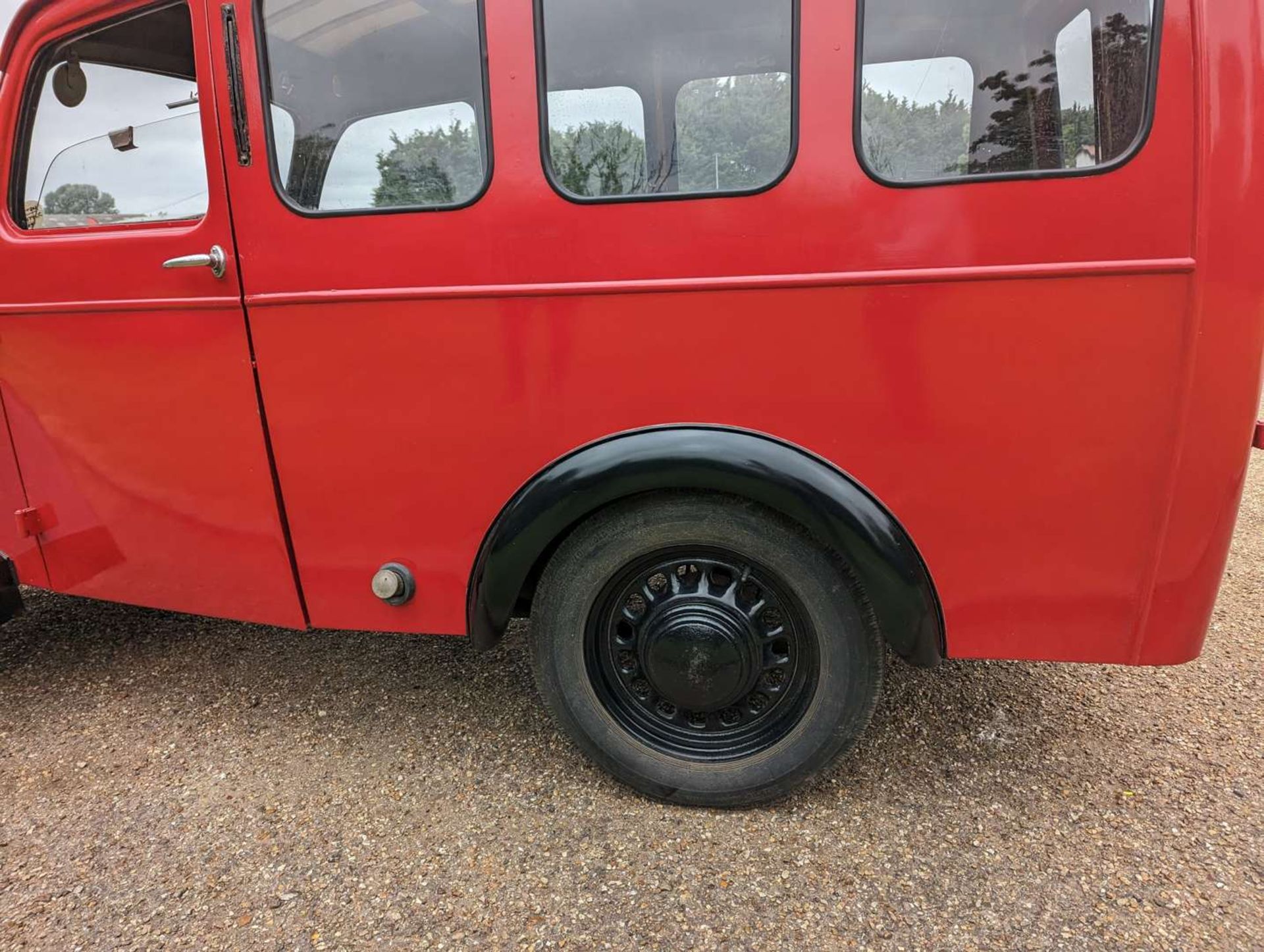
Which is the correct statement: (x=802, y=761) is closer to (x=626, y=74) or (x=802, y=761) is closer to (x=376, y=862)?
(x=376, y=862)

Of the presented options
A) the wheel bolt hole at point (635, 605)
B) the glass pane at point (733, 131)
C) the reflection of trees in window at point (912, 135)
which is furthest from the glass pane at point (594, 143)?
the wheel bolt hole at point (635, 605)

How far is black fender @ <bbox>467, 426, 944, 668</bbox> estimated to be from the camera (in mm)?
1900

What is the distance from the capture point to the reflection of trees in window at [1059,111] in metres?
1.65

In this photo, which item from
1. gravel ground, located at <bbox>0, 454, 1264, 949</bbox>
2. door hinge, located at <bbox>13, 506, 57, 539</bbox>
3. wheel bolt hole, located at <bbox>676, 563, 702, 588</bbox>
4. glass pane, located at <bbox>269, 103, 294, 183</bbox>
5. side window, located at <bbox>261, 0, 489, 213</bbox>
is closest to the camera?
gravel ground, located at <bbox>0, 454, 1264, 949</bbox>

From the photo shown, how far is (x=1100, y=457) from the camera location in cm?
180

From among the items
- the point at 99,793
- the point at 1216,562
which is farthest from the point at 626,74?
the point at 99,793

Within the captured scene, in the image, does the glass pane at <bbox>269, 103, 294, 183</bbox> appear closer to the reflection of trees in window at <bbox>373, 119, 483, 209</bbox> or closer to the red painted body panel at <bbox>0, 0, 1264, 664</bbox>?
the red painted body panel at <bbox>0, 0, 1264, 664</bbox>

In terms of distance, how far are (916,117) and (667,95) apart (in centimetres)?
57

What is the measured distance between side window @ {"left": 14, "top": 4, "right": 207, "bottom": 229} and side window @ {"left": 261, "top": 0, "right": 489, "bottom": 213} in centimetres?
29

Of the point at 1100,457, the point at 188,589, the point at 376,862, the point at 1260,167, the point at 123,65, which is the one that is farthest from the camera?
the point at 188,589

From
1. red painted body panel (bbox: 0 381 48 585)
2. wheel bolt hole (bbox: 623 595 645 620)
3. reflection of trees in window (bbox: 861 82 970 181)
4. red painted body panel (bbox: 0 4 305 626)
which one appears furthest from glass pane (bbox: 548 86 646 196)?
red painted body panel (bbox: 0 381 48 585)

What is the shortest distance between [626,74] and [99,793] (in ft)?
8.33

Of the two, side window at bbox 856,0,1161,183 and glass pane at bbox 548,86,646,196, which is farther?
glass pane at bbox 548,86,646,196

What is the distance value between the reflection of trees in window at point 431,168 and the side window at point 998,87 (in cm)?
95
